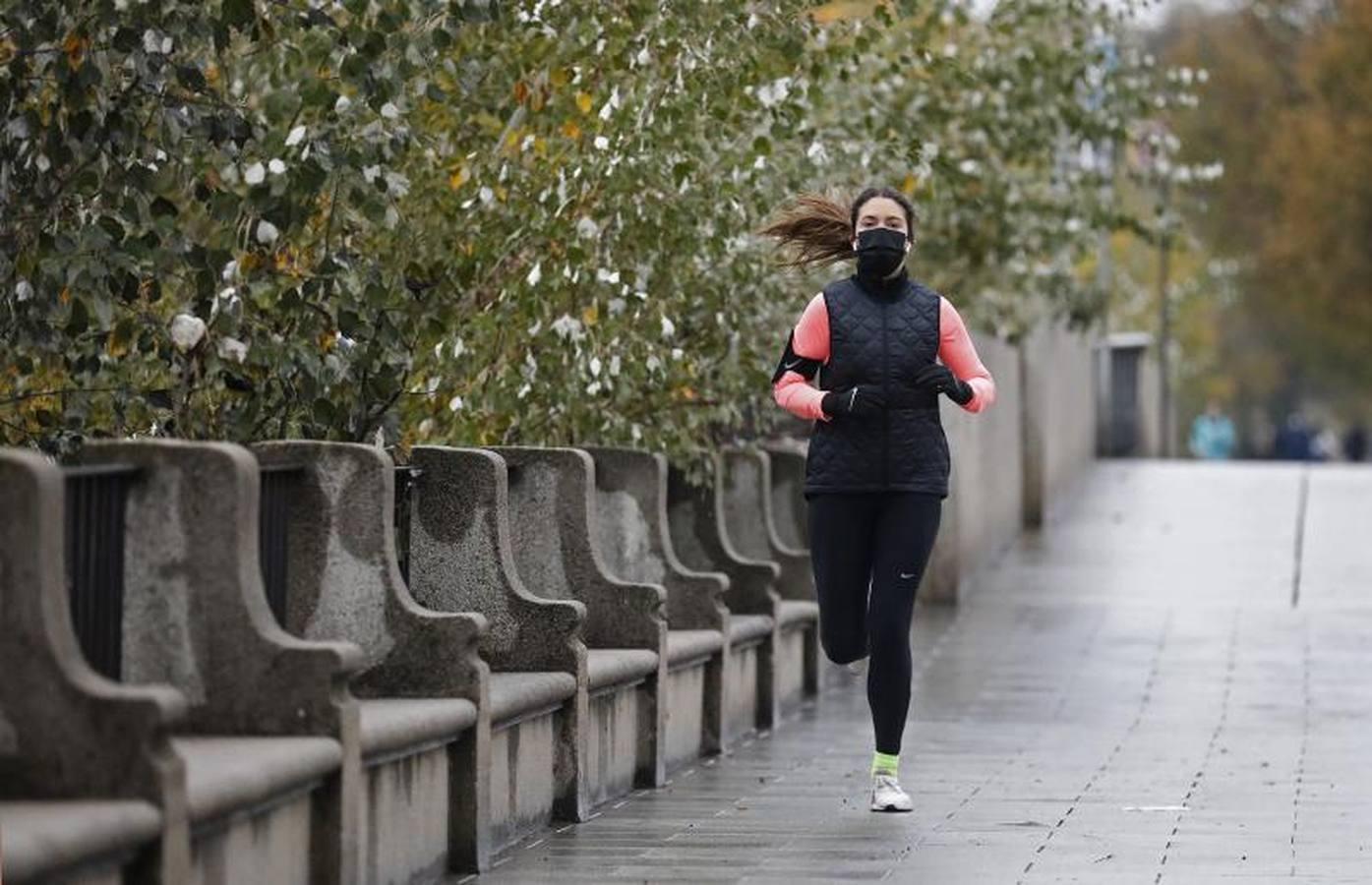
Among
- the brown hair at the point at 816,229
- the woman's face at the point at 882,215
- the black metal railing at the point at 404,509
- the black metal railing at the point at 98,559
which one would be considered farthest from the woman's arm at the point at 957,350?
the black metal railing at the point at 98,559

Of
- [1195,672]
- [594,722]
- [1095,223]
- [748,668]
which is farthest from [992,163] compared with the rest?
[594,722]

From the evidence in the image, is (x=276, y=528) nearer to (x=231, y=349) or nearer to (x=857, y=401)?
(x=231, y=349)

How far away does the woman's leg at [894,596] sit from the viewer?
11.4 meters

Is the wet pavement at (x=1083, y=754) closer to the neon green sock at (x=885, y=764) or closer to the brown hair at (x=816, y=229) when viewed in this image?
the neon green sock at (x=885, y=764)

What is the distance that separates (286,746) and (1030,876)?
7.89ft

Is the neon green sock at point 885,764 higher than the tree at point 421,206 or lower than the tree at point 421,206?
lower

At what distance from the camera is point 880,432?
1145cm

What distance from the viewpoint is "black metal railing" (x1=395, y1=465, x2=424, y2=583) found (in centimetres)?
1080

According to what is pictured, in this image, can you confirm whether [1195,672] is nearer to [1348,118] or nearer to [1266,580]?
[1266,580]

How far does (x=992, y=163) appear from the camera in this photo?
24.5 m

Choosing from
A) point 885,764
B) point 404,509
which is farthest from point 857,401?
point 404,509

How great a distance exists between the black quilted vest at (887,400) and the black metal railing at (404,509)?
1399 millimetres

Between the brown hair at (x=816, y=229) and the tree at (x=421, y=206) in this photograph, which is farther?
the brown hair at (x=816, y=229)

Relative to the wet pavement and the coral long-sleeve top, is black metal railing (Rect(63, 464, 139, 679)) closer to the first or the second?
the wet pavement
